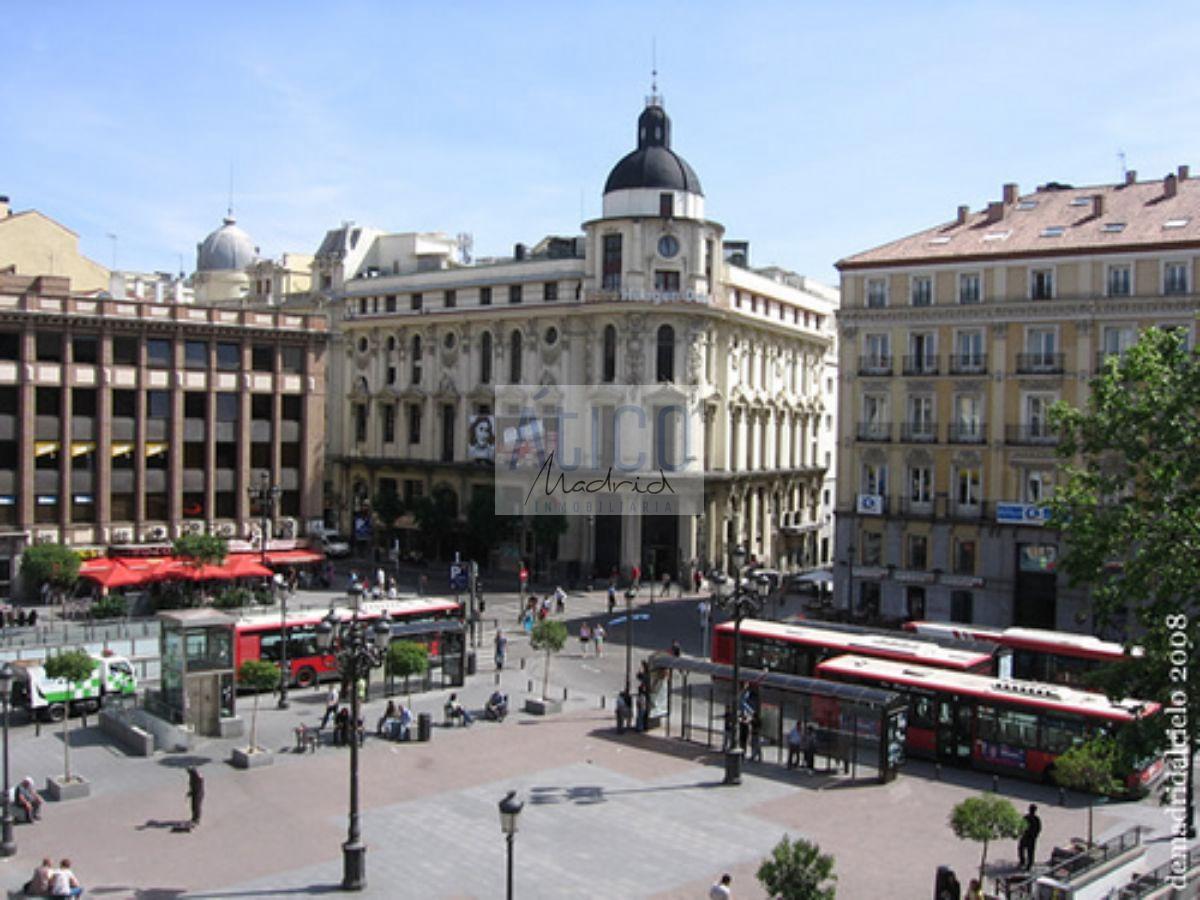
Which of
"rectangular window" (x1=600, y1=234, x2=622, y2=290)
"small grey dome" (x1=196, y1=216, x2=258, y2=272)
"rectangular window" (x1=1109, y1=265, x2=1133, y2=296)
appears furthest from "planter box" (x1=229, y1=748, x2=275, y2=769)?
"small grey dome" (x1=196, y1=216, x2=258, y2=272)

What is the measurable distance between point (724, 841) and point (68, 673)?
1846 centimetres

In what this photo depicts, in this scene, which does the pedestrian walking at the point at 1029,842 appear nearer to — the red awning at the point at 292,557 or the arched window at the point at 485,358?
the red awning at the point at 292,557

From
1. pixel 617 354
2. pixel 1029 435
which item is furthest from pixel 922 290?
pixel 617 354

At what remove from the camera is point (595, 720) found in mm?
35812

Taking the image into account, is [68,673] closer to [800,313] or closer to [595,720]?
[595,720]

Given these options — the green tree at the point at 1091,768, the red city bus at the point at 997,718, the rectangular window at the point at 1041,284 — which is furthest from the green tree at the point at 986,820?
the rectangular window at the point at 1041,284

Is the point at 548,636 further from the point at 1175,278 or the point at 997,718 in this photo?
the point at 1175,278

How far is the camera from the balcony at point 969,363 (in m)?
50.9

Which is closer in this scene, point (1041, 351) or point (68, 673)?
point (68, 673)

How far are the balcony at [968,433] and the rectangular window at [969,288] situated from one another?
5163 millimetres

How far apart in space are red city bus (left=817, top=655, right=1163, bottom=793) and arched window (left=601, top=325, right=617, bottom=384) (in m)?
36.0

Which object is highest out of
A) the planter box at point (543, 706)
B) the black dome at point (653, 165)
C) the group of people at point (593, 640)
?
the black dome at point (653, 165)

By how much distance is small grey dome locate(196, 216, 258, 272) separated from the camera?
109125 millimetres

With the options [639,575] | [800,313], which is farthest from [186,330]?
[800,313]
